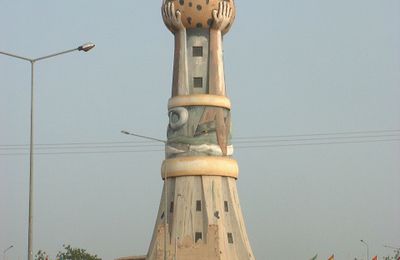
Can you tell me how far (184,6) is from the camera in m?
67.9

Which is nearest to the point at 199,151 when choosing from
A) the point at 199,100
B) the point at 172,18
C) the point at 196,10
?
the point at 199,100

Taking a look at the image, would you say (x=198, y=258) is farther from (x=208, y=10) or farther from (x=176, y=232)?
(x=208, y=10)

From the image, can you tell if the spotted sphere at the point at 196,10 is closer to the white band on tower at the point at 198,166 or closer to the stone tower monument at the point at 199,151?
the stone tower monument at the point at 199,151

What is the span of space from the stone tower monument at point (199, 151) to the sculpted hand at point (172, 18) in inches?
2.7

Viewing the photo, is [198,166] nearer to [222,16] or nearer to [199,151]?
[199,151]

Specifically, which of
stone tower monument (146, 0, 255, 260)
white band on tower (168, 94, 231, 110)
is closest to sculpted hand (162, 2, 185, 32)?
stone tower monument (146, 0, 255, 260)

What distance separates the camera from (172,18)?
2682 inches

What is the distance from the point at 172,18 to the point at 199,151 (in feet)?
31.3

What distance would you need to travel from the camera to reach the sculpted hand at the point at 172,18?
67938 mm

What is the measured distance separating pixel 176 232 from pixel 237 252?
4.33 meters

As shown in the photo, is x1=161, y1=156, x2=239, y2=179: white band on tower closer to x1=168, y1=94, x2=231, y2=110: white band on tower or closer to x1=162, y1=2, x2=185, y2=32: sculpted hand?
x1=168, y1=94, x2=231, y2=110: white band on tower

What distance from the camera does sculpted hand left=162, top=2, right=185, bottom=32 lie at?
67938 millimetres

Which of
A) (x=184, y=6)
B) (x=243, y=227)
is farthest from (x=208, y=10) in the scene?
(x=243, y=227)

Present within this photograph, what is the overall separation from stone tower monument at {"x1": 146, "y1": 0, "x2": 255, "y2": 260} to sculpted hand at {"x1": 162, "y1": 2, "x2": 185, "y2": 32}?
0.07 m
